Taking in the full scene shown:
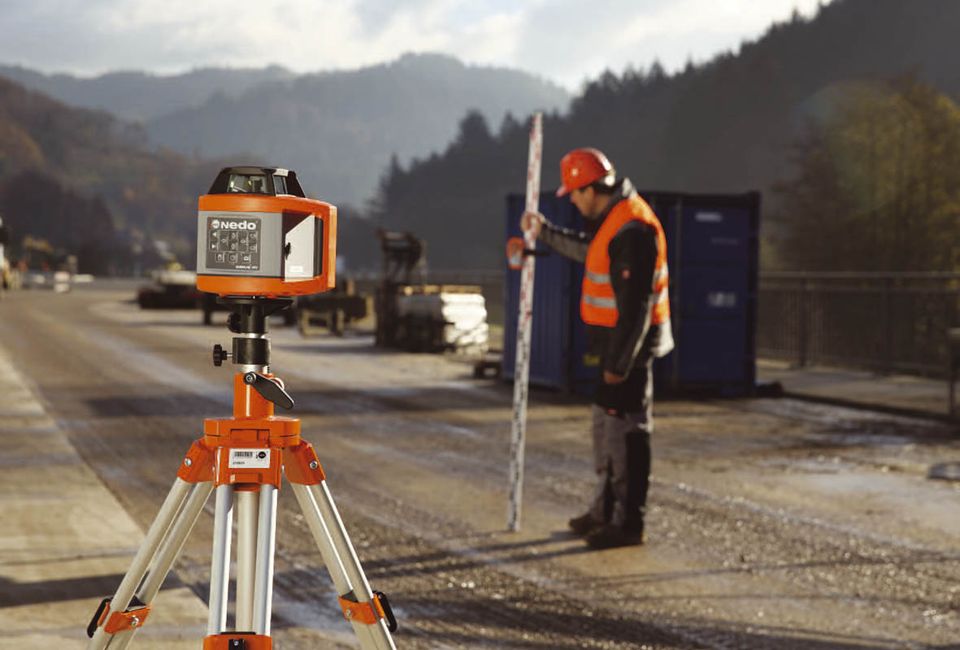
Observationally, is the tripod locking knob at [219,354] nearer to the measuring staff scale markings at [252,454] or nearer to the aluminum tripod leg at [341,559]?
the measuring staff scale markings at [252,454]

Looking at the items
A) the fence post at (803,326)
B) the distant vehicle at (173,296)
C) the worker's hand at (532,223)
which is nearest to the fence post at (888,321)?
the fence post at (803,326)

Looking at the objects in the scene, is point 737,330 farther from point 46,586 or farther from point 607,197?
point 46,586

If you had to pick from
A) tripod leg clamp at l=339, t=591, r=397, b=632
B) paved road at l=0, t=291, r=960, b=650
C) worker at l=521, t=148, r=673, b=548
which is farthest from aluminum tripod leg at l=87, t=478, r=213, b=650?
worker at l=521, t=148, r=673, b=548

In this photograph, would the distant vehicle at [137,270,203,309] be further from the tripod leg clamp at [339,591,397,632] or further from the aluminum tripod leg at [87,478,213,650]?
the tripod leg clamp at [339,591,397,632]

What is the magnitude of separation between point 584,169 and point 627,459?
161 cm

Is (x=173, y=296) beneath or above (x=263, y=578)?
above

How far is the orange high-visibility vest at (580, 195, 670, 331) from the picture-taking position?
7.44 metres

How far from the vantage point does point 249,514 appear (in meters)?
3.18

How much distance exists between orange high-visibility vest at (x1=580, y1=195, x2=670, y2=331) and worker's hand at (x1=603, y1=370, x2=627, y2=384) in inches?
10.6

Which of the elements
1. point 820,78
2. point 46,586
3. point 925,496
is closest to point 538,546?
point 46,586

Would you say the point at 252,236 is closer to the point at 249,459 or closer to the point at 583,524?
the point at 249,459

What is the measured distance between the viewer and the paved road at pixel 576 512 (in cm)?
584

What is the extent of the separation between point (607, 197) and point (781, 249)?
190 ft

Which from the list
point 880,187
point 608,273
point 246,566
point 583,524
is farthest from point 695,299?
point 880,187
